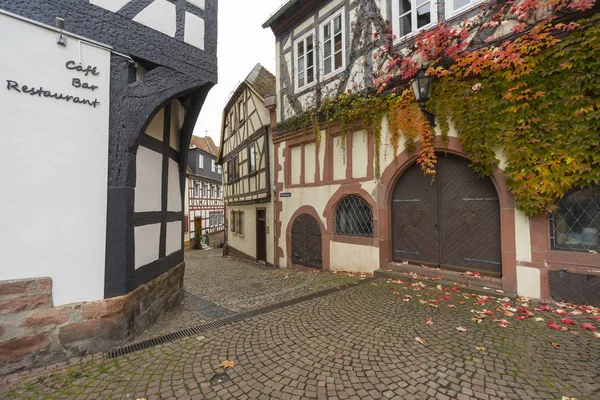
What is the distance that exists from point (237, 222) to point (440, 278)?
11290 mm

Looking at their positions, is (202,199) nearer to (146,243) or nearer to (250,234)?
(250,234)

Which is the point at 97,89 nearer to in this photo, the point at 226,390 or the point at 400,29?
the point at 226,390

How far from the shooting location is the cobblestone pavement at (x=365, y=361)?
2.33 meters

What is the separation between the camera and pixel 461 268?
5270 mm

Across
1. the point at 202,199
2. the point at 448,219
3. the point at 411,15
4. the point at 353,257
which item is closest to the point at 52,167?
the point at 353,257

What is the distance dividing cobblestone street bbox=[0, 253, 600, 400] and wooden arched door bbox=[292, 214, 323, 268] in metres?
3.74

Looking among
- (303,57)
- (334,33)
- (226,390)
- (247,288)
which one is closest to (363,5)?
(334,33)

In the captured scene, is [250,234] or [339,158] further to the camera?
[250,234]

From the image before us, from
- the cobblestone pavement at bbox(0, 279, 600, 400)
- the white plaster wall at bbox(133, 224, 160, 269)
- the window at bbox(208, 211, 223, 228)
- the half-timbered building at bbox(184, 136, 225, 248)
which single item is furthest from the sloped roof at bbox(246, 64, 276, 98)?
the window at bbox(208, 211, 223, 228)

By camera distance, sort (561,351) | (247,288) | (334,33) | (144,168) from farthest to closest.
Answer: (334,33), (247,288), (144,168), (561,351)

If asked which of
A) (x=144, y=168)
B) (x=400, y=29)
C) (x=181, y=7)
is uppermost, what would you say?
(x=400, y=29)

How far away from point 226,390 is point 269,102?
340 inches

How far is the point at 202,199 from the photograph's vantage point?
80.8ft

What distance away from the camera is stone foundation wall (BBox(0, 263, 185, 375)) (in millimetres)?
2678
